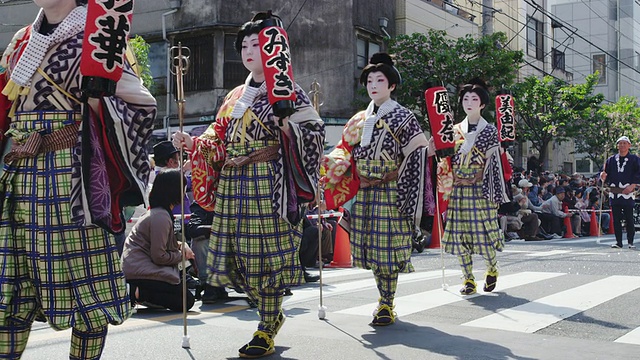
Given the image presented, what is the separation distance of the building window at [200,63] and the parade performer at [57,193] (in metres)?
18.6

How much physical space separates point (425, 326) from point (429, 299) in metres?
1.35

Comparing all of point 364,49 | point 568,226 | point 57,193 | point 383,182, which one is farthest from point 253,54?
Result: point 364,49

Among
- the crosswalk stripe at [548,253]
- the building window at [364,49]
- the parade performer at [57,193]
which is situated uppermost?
the building window at [364,49]

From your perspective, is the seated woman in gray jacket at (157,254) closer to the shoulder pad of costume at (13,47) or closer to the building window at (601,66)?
the shoulder pad of costume at (13,47)

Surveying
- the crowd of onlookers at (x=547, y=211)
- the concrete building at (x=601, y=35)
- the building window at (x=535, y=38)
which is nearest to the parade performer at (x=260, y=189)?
the crowd of onlookers at (x=547, y=211)

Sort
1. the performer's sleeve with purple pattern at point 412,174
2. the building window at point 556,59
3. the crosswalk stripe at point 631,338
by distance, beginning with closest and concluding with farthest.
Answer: the crosswalk stripe at point 631,338, the performer's sleeve with purple pattern at point 412,174, the building window at point 556,59

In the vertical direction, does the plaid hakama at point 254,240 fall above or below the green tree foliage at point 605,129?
below

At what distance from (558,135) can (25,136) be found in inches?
1093

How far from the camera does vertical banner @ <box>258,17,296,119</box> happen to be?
14.5ft

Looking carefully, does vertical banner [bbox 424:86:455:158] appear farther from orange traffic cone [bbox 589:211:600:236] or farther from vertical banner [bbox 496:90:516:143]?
orange traffic cone [bbox 589:211:600:236]

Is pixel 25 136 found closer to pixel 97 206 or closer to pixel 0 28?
pixel 97 206

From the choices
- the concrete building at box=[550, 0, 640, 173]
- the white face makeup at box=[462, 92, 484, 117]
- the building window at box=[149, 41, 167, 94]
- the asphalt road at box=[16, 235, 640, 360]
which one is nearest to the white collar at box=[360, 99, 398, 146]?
the asphalt road at box=[16, 235, 640, 360]

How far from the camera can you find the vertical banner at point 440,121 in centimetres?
611

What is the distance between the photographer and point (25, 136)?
315cm
